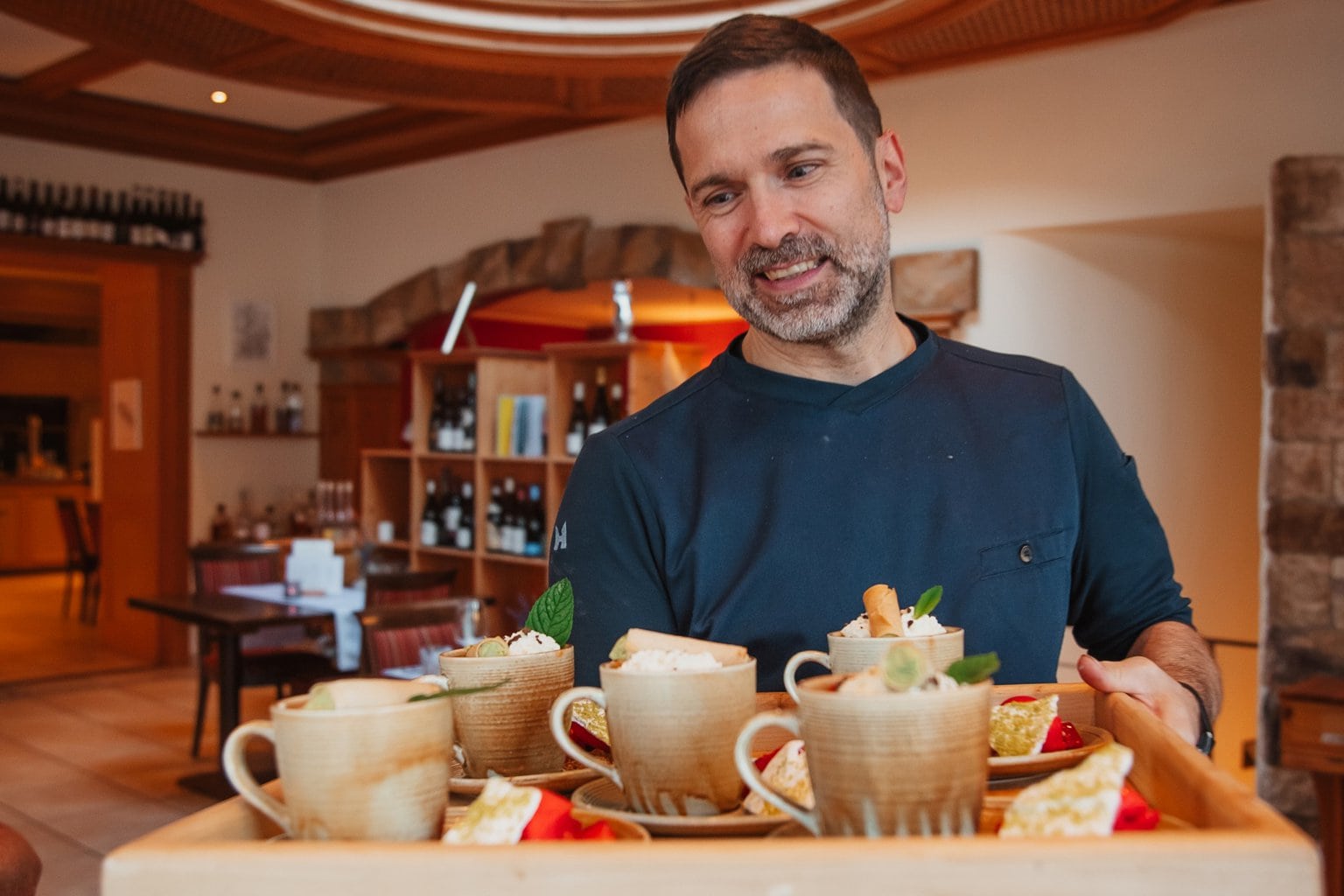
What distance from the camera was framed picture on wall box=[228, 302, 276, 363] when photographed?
326 inches

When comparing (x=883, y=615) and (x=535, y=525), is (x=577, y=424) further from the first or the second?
(x=883, y=615)

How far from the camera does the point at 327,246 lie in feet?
28.1

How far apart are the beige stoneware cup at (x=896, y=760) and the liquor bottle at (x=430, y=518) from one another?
585 centimetres

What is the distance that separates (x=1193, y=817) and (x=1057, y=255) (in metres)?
4.87

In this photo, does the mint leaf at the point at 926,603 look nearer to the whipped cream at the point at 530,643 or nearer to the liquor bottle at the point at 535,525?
the whipped cream at the point at 530,643

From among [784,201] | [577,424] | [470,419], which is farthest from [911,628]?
[470,419]

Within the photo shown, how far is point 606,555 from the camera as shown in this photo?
150 centimetres

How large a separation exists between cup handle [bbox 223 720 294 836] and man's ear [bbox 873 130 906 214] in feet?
3.60

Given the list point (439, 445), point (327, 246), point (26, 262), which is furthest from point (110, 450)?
point (439, 445)

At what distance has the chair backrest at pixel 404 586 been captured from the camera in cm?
505

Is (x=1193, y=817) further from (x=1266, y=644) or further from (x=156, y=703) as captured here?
(x=156, y=703)

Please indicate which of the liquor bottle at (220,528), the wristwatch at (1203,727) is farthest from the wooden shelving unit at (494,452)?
the wristwatch at (1203,727)

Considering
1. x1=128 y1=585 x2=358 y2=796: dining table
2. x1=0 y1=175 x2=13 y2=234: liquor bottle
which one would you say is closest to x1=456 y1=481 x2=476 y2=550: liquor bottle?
x1=128 y1=585 x2=358 y2=796: dining table

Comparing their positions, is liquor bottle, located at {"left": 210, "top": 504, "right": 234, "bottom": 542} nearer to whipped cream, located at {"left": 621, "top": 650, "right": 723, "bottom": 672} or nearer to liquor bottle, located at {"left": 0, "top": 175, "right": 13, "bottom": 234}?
liquor bottle, located at {"left": 0, "top": 175, "right": 13, "bottom": 234}
